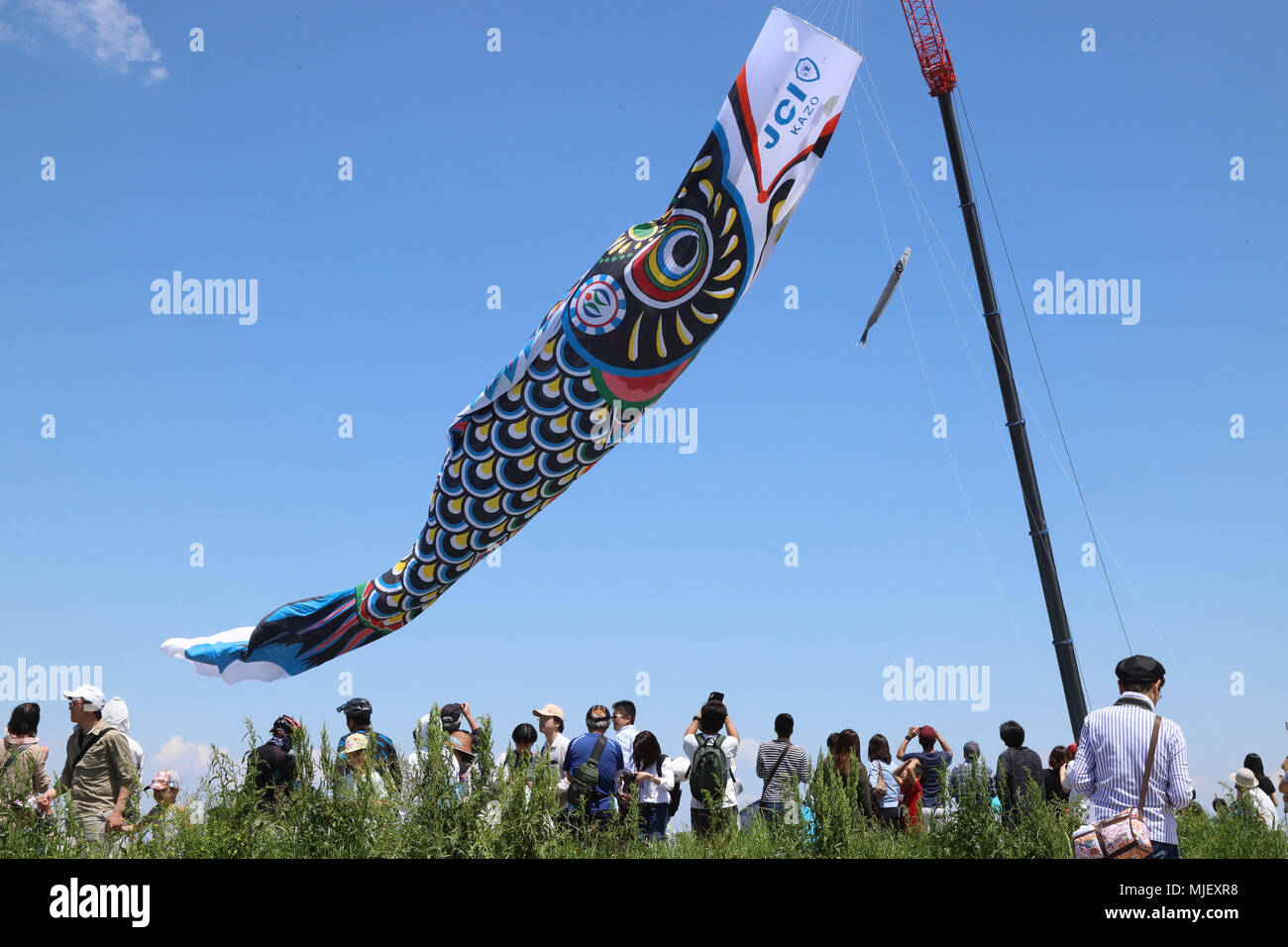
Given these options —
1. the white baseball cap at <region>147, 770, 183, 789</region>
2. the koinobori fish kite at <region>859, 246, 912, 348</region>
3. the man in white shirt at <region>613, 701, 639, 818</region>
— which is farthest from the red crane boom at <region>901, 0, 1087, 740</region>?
the white baseball cap at <region>147, 770, 183, 789</region>

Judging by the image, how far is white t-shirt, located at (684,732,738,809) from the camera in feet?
26.7

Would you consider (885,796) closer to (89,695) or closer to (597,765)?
(597,765)

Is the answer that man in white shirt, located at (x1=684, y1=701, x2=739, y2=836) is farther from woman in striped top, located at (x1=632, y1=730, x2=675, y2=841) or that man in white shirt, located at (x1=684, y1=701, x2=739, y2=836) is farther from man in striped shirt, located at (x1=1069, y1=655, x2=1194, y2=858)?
man in striped shirt, located at (x1=1069, y1=655, x2=1194, y2=858)

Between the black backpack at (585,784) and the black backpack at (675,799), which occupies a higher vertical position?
the black backpack at (585,784)

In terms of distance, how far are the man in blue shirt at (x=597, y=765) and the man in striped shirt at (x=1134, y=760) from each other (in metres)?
3.36

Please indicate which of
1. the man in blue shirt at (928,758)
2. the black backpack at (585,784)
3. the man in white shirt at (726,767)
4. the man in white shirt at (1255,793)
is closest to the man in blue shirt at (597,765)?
the black backpack at (585,784)

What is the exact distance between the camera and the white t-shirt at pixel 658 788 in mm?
8055

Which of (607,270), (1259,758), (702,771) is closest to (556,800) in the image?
(702,771)

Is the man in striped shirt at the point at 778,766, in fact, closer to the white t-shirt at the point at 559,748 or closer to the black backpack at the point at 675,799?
the black backpack at the point at 675,799

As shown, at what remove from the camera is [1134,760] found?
5078 millimetres

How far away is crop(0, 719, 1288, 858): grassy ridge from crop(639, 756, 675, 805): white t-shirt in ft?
1.86
